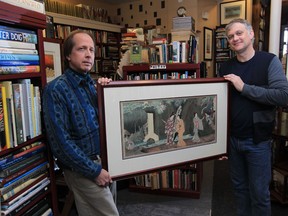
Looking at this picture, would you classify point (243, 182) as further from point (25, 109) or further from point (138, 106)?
point (25, 109)

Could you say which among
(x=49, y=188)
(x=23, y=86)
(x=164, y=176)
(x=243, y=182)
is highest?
(x=23, y=86)

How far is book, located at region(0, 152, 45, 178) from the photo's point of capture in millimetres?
1062

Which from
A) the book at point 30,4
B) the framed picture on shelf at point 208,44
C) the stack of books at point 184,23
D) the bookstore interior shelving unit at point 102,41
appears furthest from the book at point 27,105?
the framed picture on shelf at point 208,44

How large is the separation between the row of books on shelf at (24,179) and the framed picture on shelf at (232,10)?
4.88m

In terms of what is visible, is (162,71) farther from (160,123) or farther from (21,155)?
(21,155)

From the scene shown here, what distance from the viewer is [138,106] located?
134cm

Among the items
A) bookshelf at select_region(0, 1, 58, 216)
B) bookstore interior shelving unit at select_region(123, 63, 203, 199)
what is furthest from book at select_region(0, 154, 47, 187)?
bookstore interior shelving unit at select_region(123, 63, 203, 199)

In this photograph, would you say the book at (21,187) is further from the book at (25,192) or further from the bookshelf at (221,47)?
the bookshelf at (221,47)

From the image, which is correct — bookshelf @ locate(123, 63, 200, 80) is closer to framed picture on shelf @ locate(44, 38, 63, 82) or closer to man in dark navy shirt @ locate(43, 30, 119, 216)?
framed picture on shelf @ locate(44, 38, 63, 82)

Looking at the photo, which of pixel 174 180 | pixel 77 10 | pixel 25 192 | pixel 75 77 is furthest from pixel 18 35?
pixel 77 10

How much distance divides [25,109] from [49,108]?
0.37 feet

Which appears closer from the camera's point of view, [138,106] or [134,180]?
[138,106]

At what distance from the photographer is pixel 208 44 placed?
520 centimetres

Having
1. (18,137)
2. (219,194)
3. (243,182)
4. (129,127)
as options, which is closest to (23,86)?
(18,137)
